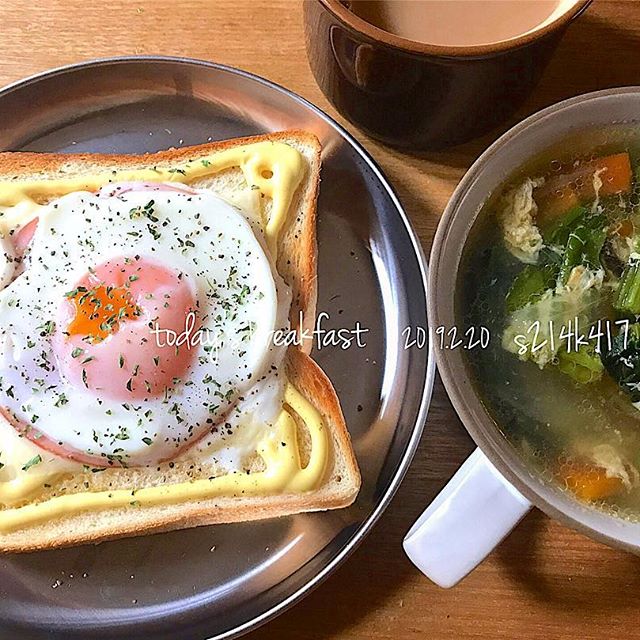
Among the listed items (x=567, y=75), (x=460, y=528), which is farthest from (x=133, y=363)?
(x=567, y=75)

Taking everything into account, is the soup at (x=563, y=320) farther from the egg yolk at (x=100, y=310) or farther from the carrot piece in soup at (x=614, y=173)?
the egg yolk at (x=100, y=310)

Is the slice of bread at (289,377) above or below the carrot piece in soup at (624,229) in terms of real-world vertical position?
below

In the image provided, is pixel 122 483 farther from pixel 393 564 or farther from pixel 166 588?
pixel 393 564

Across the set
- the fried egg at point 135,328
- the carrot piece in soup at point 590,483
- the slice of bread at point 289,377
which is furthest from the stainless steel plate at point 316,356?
the carrot piece in soup at point 590,483

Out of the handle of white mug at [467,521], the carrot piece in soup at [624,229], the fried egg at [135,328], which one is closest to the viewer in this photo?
the handle of white mug at [467,521]

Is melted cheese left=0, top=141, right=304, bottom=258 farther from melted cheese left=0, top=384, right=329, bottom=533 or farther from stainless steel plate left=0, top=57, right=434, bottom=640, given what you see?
melted cheese left=0, top=384, right=329, bottom=533

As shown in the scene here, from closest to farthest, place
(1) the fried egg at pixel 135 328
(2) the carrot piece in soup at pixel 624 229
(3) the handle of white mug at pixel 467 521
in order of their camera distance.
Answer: (3) the handle of white mug at pixel 467 521
(2) the carrot piece in soup at pixel 624 229
(1) the fried egg at pixel 135 328

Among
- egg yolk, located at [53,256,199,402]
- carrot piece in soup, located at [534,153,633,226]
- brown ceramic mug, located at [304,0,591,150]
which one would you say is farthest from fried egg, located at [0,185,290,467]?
carrot piece in soup, located at [534,153,633,226]
